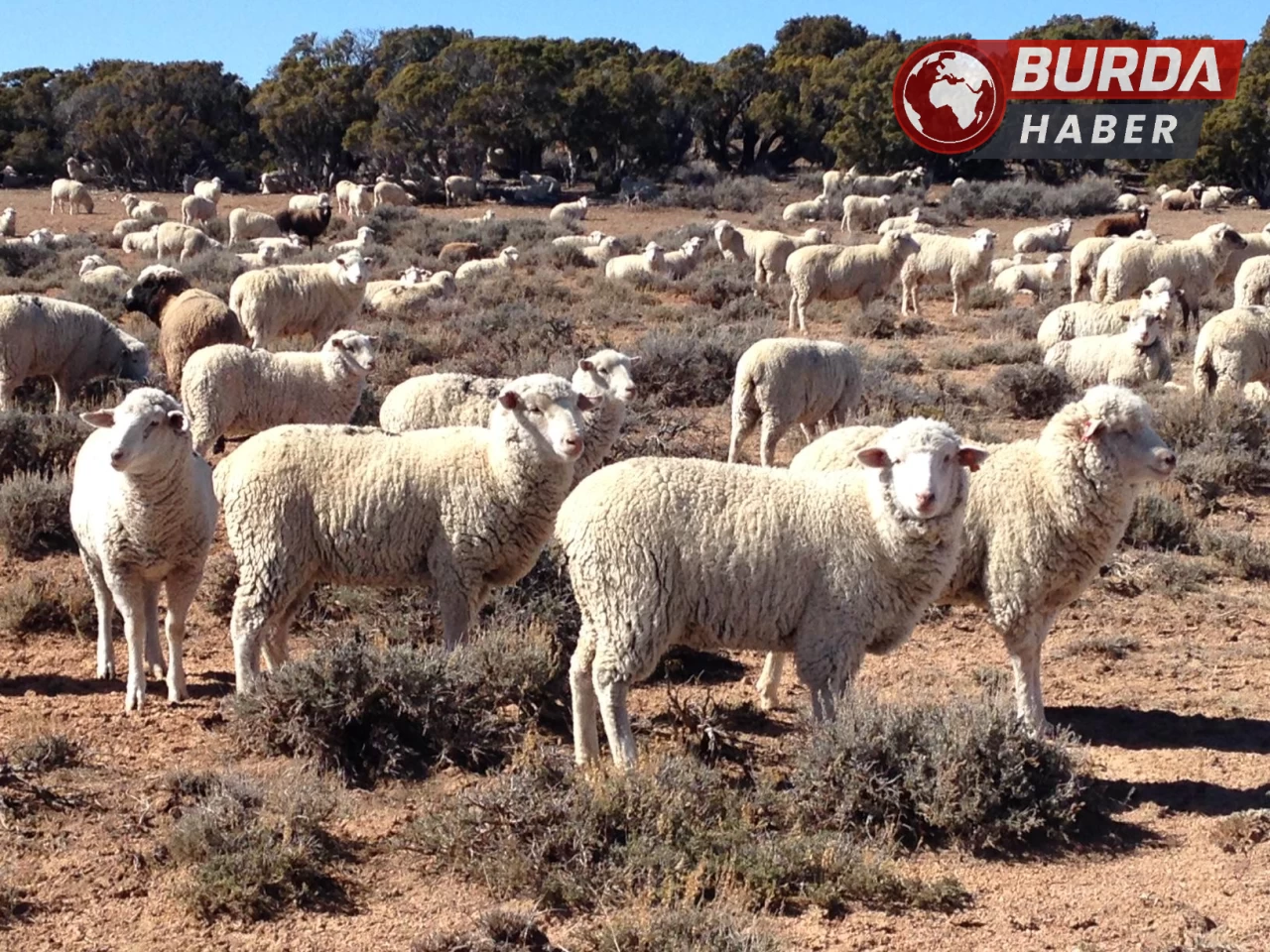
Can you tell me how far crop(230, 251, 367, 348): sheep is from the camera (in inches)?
597

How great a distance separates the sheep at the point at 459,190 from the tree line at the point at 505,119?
16.2 feet

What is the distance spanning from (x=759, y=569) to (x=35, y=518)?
6173mm

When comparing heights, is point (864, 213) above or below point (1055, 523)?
above

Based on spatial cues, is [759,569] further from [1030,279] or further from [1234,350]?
[1030,279]

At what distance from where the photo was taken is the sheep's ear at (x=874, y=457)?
5.96m

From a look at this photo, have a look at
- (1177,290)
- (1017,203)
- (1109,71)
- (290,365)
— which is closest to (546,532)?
(290,365)

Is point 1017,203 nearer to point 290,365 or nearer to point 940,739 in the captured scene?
point 290,365

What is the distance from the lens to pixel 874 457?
598 centimetres

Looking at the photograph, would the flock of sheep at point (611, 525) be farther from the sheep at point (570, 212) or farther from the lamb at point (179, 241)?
the sheep at point (570, 212)

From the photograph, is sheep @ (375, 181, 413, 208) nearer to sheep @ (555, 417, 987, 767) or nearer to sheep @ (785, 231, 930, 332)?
sheep @ (785, 231, 930, 332)

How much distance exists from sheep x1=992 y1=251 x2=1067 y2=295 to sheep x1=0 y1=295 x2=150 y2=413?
1639cm

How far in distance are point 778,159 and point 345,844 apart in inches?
2285

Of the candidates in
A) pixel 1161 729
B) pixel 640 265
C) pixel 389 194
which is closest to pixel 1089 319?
pixel 1161 729

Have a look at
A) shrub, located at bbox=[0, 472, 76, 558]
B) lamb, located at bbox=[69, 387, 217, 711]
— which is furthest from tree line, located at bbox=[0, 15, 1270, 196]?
lamb, located at bbox=[69, 387, 217, 711]
